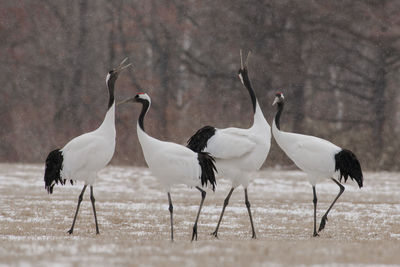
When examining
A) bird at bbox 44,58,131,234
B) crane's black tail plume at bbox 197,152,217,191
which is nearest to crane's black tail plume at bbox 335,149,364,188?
crane's black tail plume at bbox 197,152,217,191

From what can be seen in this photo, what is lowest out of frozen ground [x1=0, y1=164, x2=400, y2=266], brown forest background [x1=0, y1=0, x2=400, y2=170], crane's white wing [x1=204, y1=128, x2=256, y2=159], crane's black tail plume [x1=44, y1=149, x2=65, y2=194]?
frozen ground [x1=0, y1=164, x2=400, y2=266]

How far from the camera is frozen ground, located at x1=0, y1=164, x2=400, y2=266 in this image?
7.14 m

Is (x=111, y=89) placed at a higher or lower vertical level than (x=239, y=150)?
higher

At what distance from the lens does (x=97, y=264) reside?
21.6 ft

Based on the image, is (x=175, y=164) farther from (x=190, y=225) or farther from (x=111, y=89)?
(x=190, y=225)

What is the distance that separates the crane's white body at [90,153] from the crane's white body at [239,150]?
123cm

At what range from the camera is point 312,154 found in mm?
10617

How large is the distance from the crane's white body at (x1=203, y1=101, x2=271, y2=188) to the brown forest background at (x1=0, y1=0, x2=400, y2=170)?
56.1 ft

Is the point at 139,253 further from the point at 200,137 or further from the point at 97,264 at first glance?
the point at 200,137

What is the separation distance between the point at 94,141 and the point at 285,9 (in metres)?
20.2

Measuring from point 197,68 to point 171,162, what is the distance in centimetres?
2245

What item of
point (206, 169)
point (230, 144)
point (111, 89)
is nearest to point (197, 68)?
point (111, 89)

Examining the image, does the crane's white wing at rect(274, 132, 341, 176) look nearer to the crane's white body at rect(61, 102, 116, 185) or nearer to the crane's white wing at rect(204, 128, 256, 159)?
the crane's white wing at rect(204, 128, 256, 159)

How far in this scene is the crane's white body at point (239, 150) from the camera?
9.95 m
